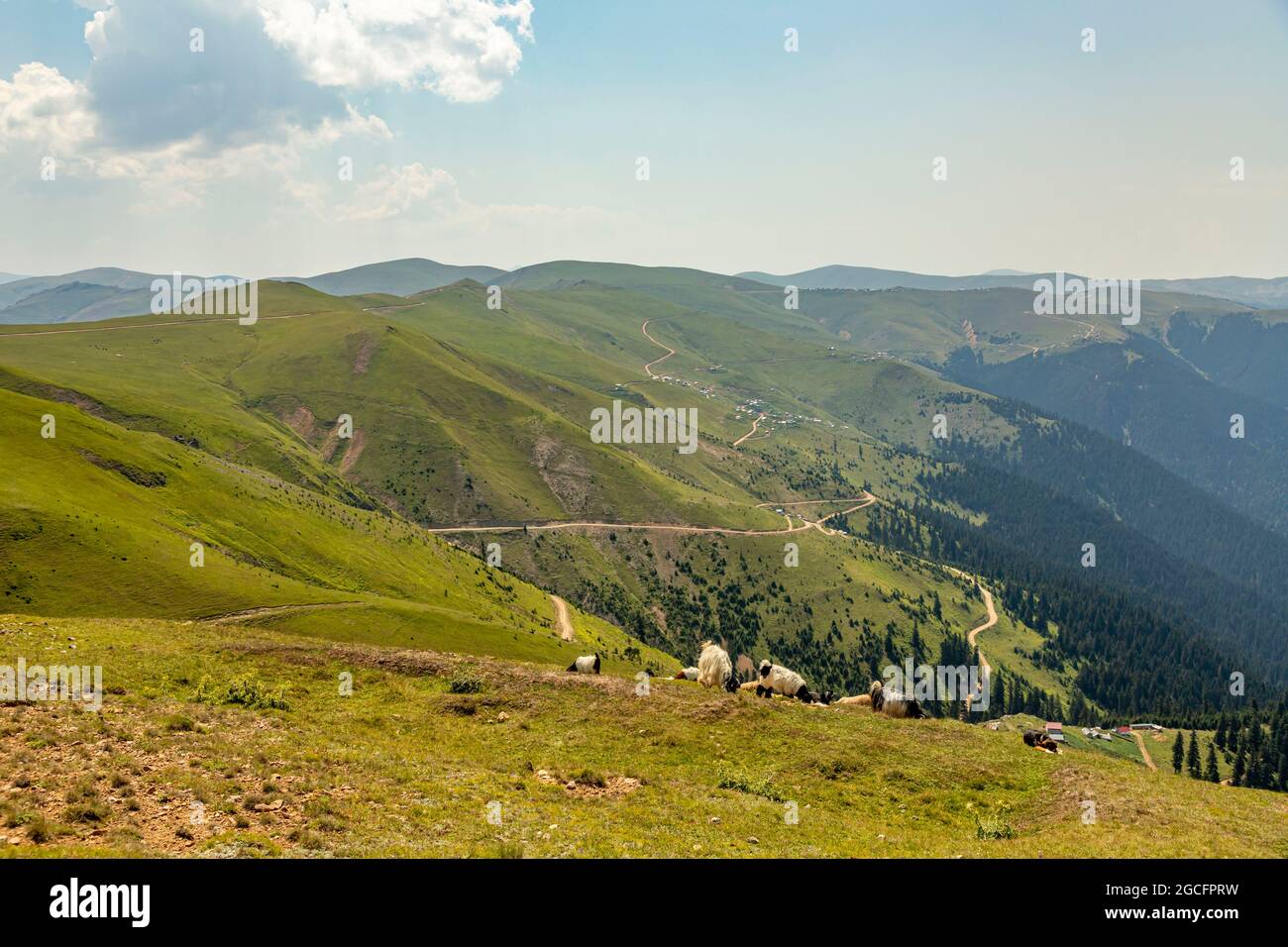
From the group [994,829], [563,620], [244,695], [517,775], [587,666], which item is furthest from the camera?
[563,620]

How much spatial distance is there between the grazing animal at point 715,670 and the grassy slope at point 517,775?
4517 mm

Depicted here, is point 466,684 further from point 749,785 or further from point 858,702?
point 858,702

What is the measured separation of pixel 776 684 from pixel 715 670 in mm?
4106

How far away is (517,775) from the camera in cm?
2984

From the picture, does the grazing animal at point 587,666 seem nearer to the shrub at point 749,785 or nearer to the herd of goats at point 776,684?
the herd of goats at point 776,684

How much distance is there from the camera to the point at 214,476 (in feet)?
366

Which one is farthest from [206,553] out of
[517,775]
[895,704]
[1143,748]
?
[1143,748]

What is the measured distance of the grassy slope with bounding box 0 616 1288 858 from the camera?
21359 millimetres

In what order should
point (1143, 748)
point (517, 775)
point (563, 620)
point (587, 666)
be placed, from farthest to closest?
point (1143, 748) → point (563, 620) → point (587, 666) → point (517, 775)

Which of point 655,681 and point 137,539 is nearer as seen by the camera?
point 655,681

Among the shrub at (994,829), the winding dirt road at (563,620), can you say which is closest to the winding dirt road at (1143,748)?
the winding dirt road at (563,620)
